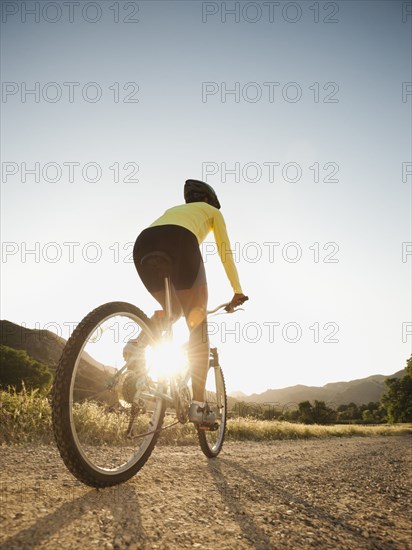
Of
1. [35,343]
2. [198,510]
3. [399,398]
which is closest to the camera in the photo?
[198,510]

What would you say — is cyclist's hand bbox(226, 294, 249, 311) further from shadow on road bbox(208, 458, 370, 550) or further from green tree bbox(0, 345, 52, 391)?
green tree bbox(0, 345, 52, 391)

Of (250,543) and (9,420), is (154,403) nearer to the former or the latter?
(250,543)

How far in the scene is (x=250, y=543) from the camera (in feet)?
5.19

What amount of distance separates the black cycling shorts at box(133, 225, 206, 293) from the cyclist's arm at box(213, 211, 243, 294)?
0.64 m

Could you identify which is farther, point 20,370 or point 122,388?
point 20,370

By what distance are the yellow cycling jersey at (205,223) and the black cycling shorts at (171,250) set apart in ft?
0.29

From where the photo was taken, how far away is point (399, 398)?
47375 mm

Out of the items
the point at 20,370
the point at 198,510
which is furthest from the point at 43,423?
the point at 20,370

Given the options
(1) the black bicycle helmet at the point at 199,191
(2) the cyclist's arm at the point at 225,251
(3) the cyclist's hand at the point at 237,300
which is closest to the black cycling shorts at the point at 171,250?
(2) the cyclist's arm at the point at 225,251

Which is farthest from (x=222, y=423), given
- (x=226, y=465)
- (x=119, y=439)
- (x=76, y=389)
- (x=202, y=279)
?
(x=76, y=389)

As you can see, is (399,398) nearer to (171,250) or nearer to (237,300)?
(237,300)

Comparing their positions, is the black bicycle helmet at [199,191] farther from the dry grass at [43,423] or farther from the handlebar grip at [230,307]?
the dry grass at [43,423]

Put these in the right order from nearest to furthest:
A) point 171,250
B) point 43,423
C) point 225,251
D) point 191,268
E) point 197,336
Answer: point 171,250 → point 191,268 → point 197,336 → point 225,251 → point 43,423

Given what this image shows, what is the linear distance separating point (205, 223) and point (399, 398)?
5362cm
